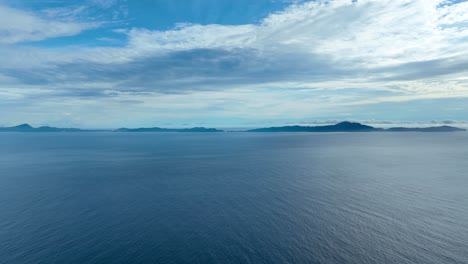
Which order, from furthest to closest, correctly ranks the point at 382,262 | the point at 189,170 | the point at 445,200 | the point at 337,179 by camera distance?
the point at 189,170 → the point at 337,179 → the point at 445,200 → the point at 382,262

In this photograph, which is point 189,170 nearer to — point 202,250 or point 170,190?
point 170,190

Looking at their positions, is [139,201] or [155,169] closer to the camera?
[139,201]

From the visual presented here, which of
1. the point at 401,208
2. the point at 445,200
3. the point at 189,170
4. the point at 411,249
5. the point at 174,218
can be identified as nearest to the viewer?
the point at 411,249

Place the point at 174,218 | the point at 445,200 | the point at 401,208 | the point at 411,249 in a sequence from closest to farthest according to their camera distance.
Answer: the point at 411,249 < the point at 174,218 < the point at 401,208 < the point at 445,200

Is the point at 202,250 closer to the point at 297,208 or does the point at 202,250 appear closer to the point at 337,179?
the point at 297,208

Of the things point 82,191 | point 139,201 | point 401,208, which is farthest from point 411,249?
point 82,191

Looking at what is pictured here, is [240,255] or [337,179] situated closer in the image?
[240,255]

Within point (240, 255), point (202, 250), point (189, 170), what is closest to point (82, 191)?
point (189, 170)

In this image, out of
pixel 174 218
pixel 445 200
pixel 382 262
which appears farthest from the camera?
pixel 445 200
